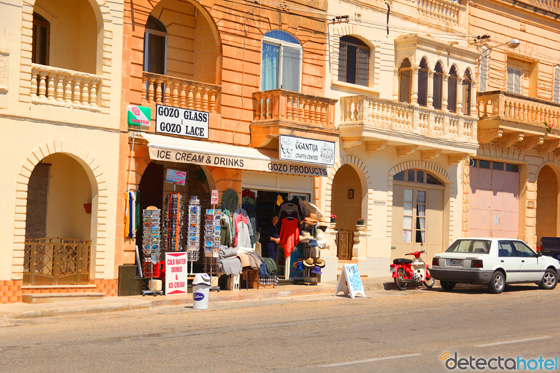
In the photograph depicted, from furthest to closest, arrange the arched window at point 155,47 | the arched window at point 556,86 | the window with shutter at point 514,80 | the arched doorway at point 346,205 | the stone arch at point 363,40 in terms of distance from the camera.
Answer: the arched window at point 556,86
the window with shutter at point 514,80
the arched doorway at point 346,205
the stone arch at point 363,40
the arched window at point 155,47

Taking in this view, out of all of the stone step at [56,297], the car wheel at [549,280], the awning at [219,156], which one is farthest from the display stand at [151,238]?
the car wheel at [549,280]

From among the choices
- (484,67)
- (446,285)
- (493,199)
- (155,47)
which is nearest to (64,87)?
(155,47)

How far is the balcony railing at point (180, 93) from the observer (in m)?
19.9

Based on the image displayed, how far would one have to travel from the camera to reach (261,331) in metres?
13.9

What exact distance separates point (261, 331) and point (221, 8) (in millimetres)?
10144

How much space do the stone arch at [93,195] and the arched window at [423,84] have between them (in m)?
11.7

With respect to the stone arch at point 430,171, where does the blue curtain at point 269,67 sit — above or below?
above

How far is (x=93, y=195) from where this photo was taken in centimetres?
1892

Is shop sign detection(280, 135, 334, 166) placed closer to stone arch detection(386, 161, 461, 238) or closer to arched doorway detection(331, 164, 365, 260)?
arched doorway detection(331, 164, 365, 260)

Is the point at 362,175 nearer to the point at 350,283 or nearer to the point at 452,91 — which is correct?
the point at 452,91

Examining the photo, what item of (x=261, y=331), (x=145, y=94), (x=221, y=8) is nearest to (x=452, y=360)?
(x=261, y=331)

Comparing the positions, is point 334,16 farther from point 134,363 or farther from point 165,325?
point 134,363

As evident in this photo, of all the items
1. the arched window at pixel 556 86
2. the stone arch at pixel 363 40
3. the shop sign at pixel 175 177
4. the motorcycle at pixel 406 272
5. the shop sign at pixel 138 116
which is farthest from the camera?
the arched window at pixel 556 86

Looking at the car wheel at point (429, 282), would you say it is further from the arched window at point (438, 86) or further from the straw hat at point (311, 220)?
the arched window at point (438, 86)
